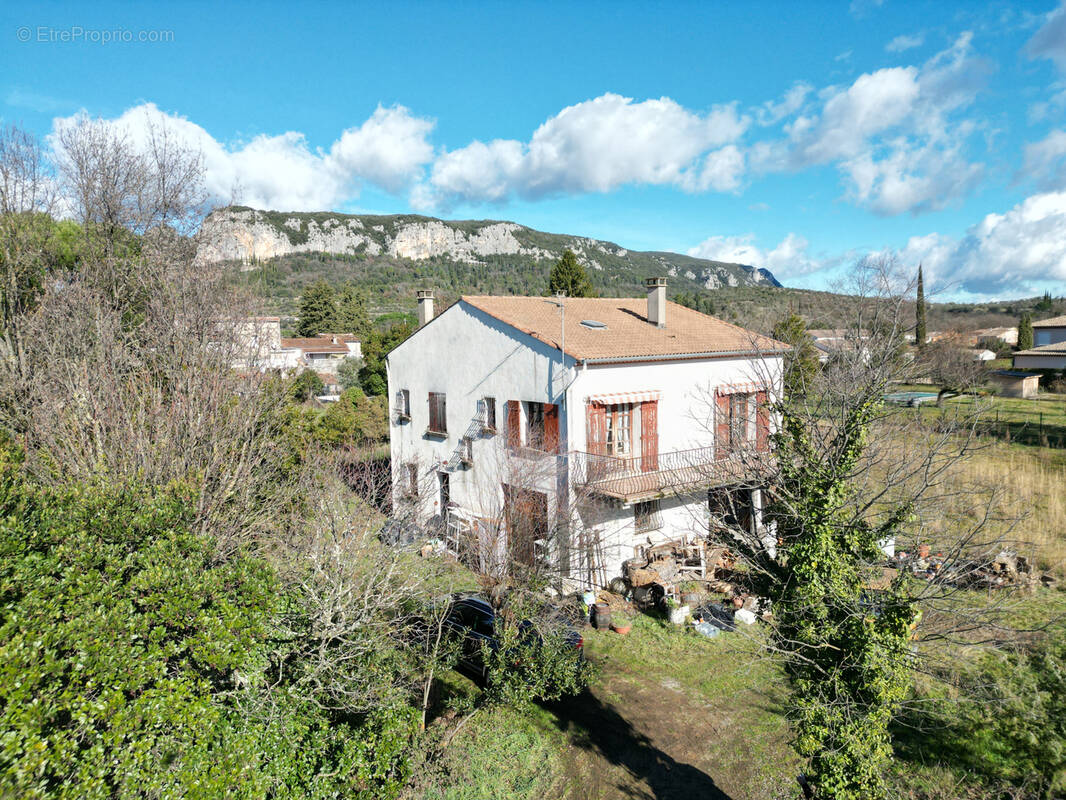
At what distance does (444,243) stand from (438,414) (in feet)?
→ 360

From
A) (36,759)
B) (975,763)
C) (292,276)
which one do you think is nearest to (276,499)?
(36,759)

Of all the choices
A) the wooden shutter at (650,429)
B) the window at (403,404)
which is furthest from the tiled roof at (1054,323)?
the window at (403,404)

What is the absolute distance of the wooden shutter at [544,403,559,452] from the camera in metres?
16.5

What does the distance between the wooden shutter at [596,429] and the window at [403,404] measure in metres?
10.0

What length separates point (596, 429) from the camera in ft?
54.3

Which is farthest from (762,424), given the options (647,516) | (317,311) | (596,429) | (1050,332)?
(1050,332)

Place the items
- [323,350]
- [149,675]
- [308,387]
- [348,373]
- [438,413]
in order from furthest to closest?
[323,350] → [348,373] → [308,387] → [438,413] → [149,675]

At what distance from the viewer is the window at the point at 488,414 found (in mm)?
19094

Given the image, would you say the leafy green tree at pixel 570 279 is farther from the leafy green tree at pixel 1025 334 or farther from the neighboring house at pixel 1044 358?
the leafy green tree at pixel 1025 334

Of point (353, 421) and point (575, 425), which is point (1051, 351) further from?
point (353, 421)

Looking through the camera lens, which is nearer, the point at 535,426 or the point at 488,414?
the point at 535,426

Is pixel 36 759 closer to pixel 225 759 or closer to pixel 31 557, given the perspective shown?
pixel 225 759

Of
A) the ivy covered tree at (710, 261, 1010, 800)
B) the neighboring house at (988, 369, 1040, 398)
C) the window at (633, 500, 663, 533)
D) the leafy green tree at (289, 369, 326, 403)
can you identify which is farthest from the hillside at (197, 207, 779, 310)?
the ivy covered tree at (710, 261, 1010, 800)

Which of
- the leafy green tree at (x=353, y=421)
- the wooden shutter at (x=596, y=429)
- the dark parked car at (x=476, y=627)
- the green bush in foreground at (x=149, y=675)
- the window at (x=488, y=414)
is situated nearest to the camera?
the green bush in foreground at (x=149, y=675)
